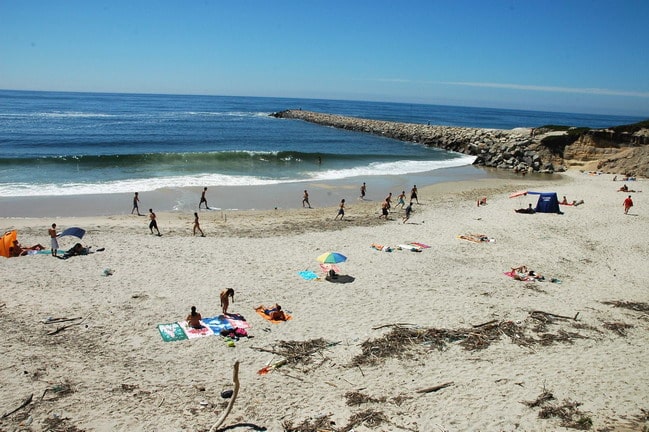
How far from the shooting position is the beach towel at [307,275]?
13.5 metres

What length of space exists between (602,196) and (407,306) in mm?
19536

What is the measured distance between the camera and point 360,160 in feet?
134

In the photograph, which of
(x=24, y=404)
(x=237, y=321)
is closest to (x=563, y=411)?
(x=237, y=321)

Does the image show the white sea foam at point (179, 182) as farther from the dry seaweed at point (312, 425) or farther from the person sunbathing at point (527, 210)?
the dry seaweed at point (312, 425)

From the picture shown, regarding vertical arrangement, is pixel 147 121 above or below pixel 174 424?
above

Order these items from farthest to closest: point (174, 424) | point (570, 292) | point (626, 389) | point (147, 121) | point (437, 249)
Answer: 1. point (147, 121)
2. point (437, 249)
3. point (570, 292)
4. point (626, 389)
5. point (174, 424)

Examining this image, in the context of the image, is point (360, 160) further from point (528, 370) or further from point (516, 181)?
point (528, 370)

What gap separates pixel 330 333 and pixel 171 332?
3555mm

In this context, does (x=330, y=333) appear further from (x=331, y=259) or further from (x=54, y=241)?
(x=54, y=241)

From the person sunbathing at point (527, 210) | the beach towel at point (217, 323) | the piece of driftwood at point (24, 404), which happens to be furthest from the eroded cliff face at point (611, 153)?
the piece of driftwood at point (24, 404)

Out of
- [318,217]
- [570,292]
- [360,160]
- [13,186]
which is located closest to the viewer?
[570,292]

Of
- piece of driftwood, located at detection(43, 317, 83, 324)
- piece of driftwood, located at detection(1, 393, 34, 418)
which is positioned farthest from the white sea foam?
piece of driftwood, located at detection(1, 393, 34, 418)

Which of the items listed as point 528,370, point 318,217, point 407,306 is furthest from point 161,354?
point 318,217

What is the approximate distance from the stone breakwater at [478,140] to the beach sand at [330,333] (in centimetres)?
2013
